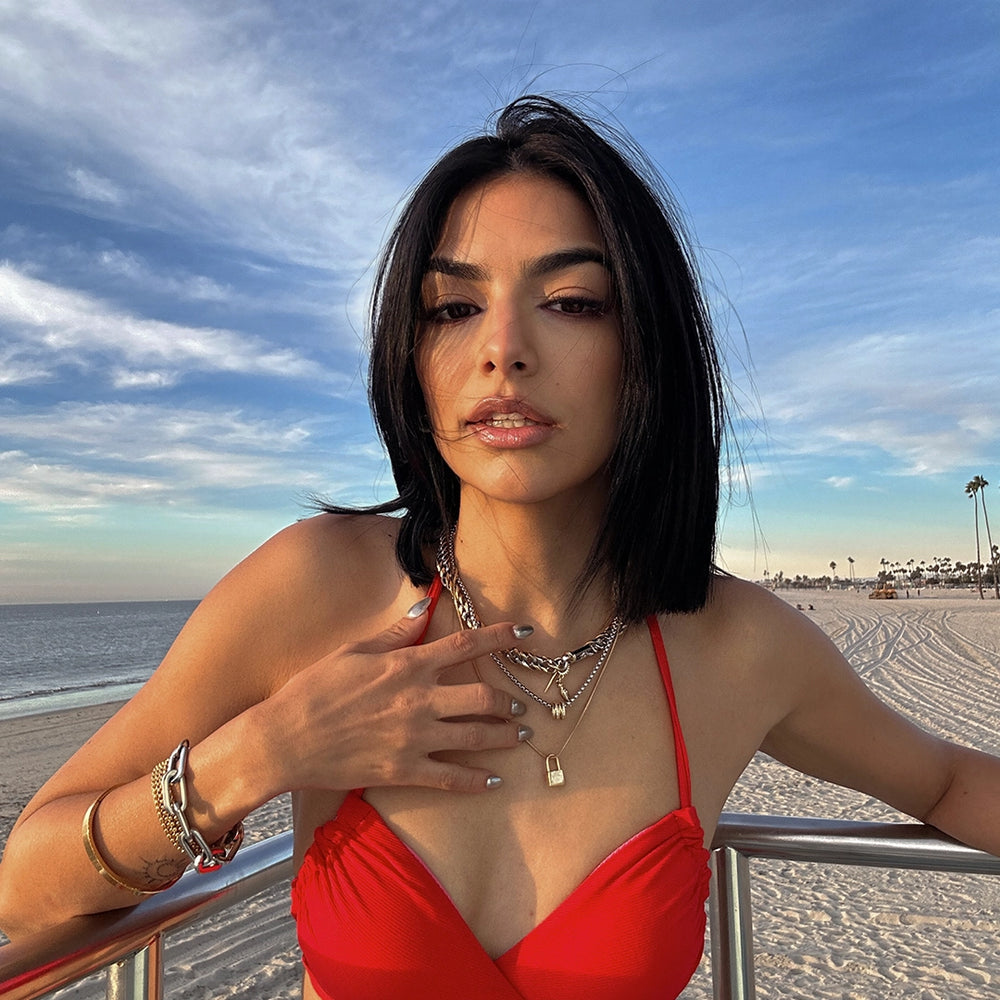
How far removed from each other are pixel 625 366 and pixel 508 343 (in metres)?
0.23

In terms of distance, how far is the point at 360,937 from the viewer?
1368 millimetres

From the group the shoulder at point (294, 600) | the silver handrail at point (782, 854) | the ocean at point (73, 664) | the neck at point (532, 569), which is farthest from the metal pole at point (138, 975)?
the ocean at point (73, 664)

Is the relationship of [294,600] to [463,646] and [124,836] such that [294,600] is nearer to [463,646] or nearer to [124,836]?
[463,646]

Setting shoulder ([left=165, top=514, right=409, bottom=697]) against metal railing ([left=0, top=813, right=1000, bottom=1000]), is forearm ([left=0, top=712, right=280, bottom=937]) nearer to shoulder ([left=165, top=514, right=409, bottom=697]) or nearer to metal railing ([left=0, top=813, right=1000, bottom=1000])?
metal railing ([left=0, top=813, right=1000, bottom=1000])

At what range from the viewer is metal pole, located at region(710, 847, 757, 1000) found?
1653 mm

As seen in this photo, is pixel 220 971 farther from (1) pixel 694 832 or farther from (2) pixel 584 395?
(2) pixel 584 395

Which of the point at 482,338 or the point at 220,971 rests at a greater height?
the point at 482,338

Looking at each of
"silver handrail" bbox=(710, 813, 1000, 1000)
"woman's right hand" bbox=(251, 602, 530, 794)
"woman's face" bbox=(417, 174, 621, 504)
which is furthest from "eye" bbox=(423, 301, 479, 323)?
"silver handrail" bbox=(710, 813, 1000, 1000)

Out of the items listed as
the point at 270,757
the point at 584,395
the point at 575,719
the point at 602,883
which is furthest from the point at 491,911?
the point at 584,395

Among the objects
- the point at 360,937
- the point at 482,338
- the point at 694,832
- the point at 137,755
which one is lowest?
the point at 360,937

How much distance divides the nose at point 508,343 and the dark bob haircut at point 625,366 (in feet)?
0.57

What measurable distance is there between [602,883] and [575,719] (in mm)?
286

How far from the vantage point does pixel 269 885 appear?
1.45 m

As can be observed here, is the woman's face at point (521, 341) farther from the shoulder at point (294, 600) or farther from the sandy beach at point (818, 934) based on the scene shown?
the sandy beach at point (818, 934)
